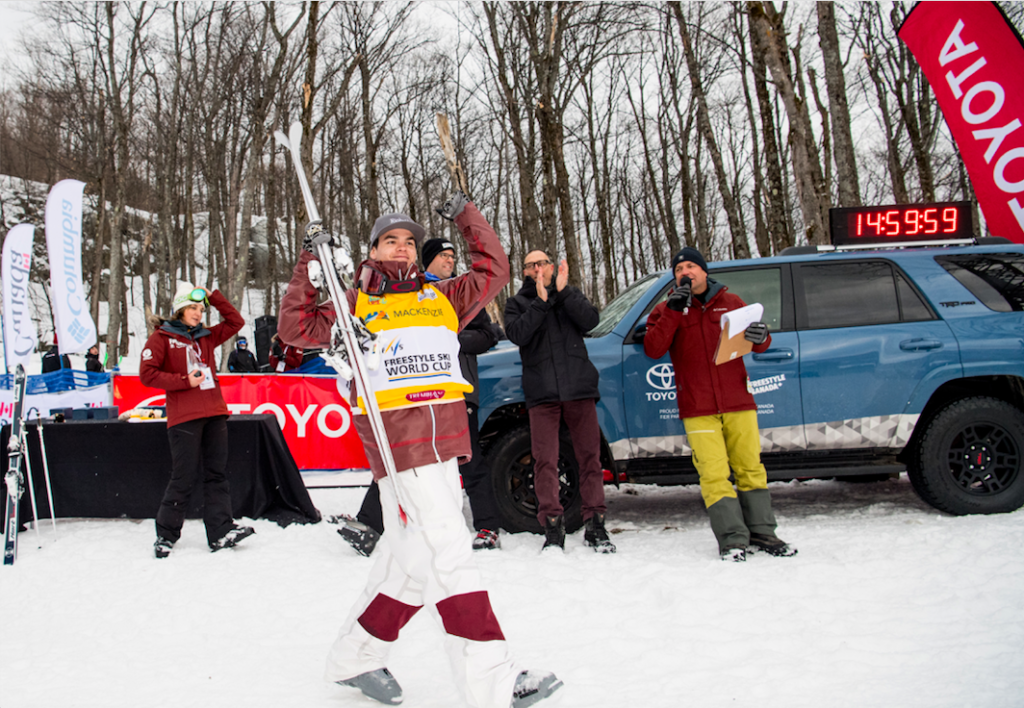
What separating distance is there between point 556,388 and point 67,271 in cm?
557

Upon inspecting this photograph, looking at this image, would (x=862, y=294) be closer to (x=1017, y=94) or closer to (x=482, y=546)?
(x=1017, y=94)

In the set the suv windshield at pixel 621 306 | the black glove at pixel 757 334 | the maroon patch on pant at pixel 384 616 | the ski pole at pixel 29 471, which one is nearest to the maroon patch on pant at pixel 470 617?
the maroon patch on pant at pixel 384 616

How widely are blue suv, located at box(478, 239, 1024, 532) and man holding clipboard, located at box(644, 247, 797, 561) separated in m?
0.42

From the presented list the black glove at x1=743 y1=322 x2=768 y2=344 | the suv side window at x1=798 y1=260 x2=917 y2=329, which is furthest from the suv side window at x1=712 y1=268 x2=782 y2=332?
the black glove at x1=743 y1=322 x2=768 y2=344

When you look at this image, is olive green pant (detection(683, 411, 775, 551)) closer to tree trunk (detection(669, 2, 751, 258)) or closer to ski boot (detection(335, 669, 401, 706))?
ski boot (detection(335, 669, 401, 706))

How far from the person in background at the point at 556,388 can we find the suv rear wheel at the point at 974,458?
2310 millimetres

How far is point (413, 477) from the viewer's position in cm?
261

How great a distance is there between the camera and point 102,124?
21703 mm

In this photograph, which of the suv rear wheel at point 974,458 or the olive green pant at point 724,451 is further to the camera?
the suv rear wheel at point 974,458

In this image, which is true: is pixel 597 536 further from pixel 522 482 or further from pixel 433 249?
pixel 433 249

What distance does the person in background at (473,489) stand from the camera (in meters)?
4.88

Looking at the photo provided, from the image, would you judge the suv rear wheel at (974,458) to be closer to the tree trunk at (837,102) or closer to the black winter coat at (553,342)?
the black winter coat at (553,342)

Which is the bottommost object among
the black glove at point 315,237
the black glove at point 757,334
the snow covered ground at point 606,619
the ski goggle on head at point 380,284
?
the snow covered ground at point 606,619

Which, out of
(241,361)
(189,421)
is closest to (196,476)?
(189,421)
